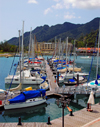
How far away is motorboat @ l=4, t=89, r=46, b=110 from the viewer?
70.6 ft

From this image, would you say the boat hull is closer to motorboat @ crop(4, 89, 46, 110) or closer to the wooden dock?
motorboat @ crop(4, 89, 46, 110)

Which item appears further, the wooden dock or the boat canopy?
the boat canopy

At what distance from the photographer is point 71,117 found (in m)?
17.1

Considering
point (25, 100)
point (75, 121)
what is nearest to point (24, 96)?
point (25, 100)

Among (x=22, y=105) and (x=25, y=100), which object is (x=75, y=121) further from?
(x=22, y=105)

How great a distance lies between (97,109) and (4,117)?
36.3ft

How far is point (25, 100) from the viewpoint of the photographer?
2223cm

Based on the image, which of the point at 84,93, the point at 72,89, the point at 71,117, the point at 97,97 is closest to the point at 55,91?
the point at 72,89

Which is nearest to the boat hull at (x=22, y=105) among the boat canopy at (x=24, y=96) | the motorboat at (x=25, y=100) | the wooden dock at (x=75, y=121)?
the motorboat at (x=25, y=100)

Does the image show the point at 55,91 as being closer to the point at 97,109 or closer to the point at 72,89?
the point at 72,89

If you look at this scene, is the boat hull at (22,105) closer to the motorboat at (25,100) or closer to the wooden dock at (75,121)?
the motorboat at (25,100)

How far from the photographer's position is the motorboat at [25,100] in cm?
2152

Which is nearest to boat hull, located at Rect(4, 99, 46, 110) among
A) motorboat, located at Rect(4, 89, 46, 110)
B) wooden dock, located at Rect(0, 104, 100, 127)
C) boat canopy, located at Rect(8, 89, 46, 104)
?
motorboat, located at Rect(4, 89, 46, 110)

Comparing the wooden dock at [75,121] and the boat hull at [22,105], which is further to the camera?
the boat hull at [22,105]
